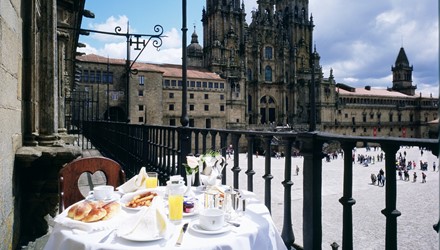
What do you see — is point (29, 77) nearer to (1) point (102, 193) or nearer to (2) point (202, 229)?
(1) point (102, 193)

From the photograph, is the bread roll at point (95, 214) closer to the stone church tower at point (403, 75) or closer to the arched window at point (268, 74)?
the arched window at point (268, 74)

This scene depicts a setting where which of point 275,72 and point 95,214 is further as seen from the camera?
point 275,72

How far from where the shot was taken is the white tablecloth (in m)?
1.96

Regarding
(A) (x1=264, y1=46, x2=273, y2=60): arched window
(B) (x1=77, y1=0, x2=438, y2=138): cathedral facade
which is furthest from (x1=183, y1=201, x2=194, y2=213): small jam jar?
(A) (x1=264, y1=46, x2=273, y2=60): arched window

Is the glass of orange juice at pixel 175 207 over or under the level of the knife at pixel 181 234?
over

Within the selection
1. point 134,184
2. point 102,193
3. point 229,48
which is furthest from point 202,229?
point 229,48

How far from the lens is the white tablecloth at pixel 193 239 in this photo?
1.96 meters

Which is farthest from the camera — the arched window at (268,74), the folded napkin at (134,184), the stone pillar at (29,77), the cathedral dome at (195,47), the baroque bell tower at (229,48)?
the cathedral dome at (195,47)

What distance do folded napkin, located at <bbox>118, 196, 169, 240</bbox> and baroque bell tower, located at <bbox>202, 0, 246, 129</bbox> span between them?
173 feet

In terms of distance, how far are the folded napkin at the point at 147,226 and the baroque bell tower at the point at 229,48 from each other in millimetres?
52823

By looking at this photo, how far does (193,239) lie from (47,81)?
3.88 m

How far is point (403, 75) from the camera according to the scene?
8894 cm

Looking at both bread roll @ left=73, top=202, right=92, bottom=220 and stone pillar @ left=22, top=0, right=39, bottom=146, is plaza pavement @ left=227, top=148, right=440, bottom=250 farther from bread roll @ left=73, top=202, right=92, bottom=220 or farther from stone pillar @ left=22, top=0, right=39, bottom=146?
stone pillar @ left=22, top=0, right=39, bottom=146

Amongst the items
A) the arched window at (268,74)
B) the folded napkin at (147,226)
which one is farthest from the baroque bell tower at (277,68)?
the folded napkin at (147,226)
